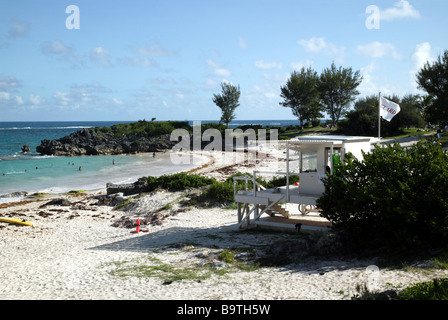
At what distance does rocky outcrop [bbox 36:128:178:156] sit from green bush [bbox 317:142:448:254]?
57.1 m

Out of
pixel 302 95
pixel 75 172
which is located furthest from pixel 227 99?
pixel 75 172

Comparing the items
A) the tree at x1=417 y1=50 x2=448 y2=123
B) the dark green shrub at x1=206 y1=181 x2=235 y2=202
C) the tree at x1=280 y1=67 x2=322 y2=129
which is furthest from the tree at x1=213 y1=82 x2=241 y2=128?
the dark green shrub at x1=206 y1=181 x2=235 y2=202

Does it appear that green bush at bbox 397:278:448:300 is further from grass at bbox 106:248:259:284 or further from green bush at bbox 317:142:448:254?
grass at bbox 106:248:259:284

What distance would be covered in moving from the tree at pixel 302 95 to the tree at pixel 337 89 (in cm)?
151

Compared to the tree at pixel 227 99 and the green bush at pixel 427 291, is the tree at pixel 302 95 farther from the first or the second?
the green bush at pixel 427 291

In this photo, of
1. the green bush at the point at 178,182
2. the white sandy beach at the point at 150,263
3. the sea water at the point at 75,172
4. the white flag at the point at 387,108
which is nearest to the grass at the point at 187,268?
the white sandy beach at the point at 150,263

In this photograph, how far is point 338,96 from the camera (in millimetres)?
68062

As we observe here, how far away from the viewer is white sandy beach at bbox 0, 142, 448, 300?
34.8 ft

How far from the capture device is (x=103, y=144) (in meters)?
70.1

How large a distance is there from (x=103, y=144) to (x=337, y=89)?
3899cm

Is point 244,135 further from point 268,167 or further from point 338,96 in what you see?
point 268,167

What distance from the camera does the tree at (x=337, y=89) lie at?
67000 millimetres

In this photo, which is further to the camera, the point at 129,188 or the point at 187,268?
the point at 129,188

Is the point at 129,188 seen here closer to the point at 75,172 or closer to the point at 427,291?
the point at 75,172
